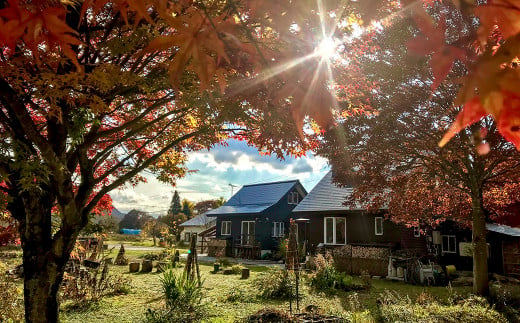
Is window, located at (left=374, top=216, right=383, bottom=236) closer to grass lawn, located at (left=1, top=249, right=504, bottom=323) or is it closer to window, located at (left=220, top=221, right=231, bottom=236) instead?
grass lawn, located at (left=1, top=249, right=504, bottom=323)

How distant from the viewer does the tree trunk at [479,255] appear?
990cm

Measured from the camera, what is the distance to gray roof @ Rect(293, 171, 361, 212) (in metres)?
20.9

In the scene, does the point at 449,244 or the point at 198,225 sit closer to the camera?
the point at 449,244

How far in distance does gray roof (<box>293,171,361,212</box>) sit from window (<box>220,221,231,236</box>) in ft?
30.2

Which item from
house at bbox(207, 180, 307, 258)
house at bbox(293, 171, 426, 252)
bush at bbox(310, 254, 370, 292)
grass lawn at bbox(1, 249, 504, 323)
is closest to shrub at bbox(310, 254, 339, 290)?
bush at bbox(310, 254, 370, 292)

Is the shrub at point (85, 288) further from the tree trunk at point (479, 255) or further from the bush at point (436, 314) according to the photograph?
the tree trunk at point (479, 255)

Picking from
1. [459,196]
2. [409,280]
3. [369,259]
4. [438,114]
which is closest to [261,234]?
[369,259]

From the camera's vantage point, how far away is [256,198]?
3106cm

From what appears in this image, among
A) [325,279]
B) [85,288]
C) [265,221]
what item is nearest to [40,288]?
[85,288]

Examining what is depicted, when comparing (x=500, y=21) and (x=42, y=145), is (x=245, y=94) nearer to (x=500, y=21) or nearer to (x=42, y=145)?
(x=42, y=145)

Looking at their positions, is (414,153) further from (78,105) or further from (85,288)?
(85,288)

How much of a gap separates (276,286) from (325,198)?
12412 millimetres

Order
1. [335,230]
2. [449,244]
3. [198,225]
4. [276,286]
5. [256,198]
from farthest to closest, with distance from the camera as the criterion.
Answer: [198,225]
[256,198]
[335,230]
[449,244]
[276,286]

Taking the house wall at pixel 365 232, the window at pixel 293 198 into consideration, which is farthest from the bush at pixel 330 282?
the window at pixel 293 198
